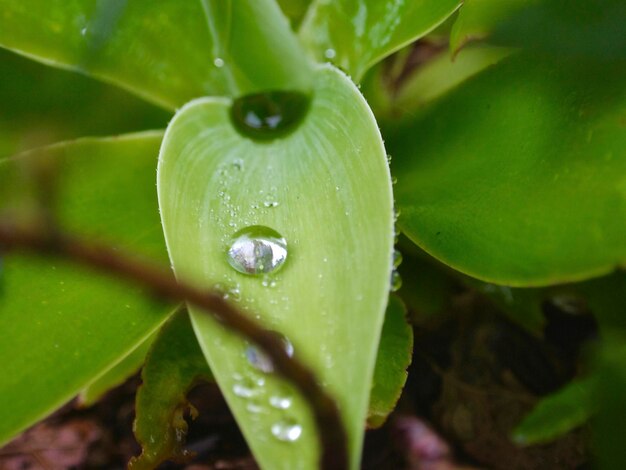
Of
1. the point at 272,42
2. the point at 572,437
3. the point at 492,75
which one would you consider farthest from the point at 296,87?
the point at 572,437

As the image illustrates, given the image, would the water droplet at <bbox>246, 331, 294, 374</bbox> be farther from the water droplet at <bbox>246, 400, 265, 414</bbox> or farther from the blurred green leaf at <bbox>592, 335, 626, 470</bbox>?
the blurred green leaf at <bbox>592, 335, 626, 470</bbox>

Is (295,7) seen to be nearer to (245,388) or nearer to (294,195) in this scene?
(294,195)

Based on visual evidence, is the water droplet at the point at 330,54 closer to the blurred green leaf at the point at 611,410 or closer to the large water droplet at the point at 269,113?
the large water droplet at the point at 269,113

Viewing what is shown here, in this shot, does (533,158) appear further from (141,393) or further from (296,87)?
(141,393)

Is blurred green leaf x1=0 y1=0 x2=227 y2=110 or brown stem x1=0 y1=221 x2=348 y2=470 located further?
blurred green leaf x1=0 y1=0 x2=227 y2=110

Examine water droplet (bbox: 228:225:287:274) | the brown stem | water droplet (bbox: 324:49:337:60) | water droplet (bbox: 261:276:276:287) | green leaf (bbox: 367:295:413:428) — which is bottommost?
green leaf (bbox: 367:295:413:428)

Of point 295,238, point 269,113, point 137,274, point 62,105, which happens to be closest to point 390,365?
point 295,238

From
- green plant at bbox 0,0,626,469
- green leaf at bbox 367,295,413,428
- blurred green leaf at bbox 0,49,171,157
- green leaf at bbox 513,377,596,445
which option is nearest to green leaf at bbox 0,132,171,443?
green plant at bbox 0,0,626,469

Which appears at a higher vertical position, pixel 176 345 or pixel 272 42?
pixel 272 42
